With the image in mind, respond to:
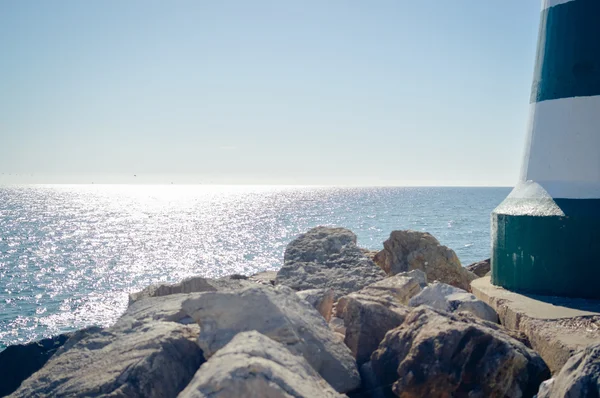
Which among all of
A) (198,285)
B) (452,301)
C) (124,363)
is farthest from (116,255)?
(124,363)

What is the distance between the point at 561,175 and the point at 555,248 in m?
0.78

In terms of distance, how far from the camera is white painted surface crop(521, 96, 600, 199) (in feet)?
18.4

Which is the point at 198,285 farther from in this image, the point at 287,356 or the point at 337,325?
the point at 287,356

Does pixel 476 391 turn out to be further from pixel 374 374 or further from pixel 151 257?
pixel 151 257

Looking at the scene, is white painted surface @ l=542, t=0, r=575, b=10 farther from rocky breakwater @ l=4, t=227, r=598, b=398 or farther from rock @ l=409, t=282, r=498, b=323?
rocky breakwater @ l=4, t=227, r=598, b=398

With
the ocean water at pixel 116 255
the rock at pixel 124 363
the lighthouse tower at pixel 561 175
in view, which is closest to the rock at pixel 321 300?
the rock at pixel 124 363

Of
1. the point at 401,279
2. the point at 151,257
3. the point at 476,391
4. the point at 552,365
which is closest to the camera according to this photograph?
the point at 476,391

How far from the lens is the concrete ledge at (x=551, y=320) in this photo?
4.31 meters

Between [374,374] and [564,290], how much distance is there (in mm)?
2605

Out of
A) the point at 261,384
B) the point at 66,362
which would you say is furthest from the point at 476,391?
the point at 66,362

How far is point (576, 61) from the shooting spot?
5746 mm

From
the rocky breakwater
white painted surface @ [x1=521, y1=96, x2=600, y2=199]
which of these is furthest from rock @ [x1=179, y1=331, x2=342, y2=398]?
white painted surface @ [x1=521, y1=96, x2=600, y2=199]

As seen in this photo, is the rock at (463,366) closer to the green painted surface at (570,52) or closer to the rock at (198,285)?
the rock at (198,285)

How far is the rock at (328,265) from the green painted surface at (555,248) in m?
1.58
